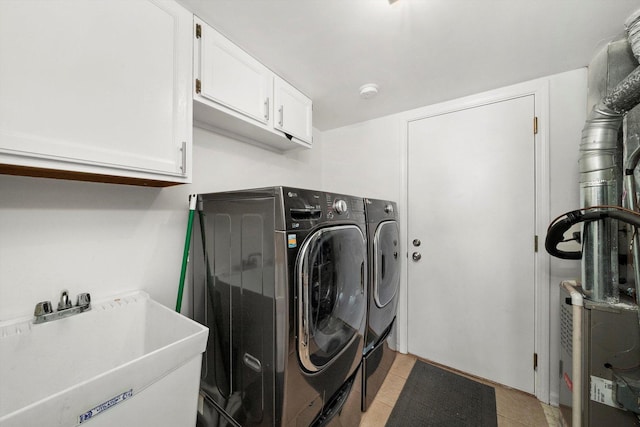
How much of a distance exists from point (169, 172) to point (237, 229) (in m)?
0.42

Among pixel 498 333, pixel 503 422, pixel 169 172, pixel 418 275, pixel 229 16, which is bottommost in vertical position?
pixel 503 422

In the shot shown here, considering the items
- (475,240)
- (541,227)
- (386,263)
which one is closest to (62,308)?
(386,263)

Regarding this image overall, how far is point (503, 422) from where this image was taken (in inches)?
63.1

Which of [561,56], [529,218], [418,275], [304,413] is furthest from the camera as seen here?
[418,275]

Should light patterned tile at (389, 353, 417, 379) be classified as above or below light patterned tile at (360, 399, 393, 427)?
above

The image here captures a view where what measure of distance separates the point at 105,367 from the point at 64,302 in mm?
381

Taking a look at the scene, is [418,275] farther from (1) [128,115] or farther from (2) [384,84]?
(1) [128,115]

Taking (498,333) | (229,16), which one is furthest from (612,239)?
(229,16)

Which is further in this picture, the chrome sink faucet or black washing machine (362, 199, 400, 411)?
black washing machine (362, 199, 400, 411)

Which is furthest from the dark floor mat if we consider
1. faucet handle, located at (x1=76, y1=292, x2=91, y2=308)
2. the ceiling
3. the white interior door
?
the ceiling

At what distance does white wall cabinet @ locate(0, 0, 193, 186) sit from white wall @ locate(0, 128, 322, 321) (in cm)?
20

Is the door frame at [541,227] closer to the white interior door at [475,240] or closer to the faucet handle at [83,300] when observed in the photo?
the white interior door at [475,240]

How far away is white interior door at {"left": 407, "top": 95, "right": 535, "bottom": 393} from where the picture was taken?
73.5 inches

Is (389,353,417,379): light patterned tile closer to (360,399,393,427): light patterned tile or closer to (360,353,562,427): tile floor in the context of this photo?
(360,353,562,427): tile floor
